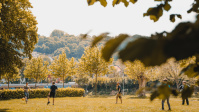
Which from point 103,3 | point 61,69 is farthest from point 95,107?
point 61,69

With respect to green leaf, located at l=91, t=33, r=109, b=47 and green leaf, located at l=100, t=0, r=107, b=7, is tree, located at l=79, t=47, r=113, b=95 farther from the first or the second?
green leaf, located at l=91, t=33, r=109, b=47

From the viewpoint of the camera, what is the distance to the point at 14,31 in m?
14.3

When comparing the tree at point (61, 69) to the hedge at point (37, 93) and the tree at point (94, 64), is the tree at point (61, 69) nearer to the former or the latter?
the tree at point (94, 64)

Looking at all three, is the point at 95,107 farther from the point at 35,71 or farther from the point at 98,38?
the point at 35,71

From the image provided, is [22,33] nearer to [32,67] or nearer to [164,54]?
[164,54]

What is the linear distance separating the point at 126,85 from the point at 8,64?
115 ft

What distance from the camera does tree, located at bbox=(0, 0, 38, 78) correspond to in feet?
43.3

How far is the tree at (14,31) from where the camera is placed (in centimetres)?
1321

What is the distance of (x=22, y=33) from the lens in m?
14.6

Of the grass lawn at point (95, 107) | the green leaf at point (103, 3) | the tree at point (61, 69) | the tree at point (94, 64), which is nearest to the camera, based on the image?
the green leaf at point (103, 3)

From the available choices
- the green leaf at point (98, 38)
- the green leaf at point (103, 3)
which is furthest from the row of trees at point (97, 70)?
the green leaf at point (98, 38)

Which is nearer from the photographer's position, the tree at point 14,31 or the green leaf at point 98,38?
the green leaf at point 98,38

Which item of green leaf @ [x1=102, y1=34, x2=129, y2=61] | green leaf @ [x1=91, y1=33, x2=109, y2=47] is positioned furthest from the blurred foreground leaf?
green leaf @ [x1=91, y1=33, x2=109, y2=47]

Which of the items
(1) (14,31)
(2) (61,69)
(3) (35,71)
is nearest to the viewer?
(1) (14,31)
